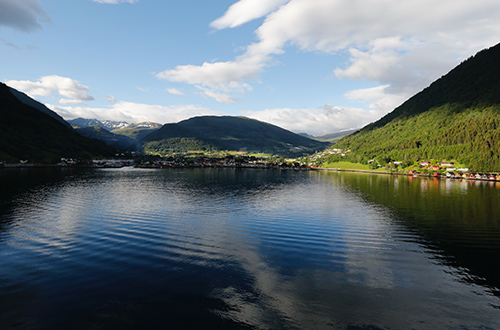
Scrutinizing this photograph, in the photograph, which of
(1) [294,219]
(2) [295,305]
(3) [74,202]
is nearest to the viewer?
(2) [295,305]

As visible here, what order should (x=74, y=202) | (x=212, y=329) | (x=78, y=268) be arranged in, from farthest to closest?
1. (x=74, y=202)
2. (x=78, y=268)
3. (x=212, y=329)

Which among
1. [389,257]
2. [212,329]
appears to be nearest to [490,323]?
[389,257]

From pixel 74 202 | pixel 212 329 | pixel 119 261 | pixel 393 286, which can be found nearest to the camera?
pixel 212 329

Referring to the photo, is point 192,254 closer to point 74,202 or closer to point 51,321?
point 51,321

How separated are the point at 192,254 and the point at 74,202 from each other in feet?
157

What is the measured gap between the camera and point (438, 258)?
28016 mm

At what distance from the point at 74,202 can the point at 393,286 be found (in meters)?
66.5

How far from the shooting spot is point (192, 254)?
→ 27.6 metres

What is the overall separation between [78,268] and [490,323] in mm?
32245

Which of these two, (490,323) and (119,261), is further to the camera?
(119,261)

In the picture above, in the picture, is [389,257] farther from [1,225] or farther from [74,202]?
[74,202]

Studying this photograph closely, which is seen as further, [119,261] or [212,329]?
[119,261]

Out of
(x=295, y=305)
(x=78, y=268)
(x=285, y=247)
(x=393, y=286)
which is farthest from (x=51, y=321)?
→ (x=393, y=286)

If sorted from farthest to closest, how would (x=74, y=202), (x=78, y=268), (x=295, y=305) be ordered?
(x=74, y=202)
(x=78, y=268)
(x=295, y=305)
